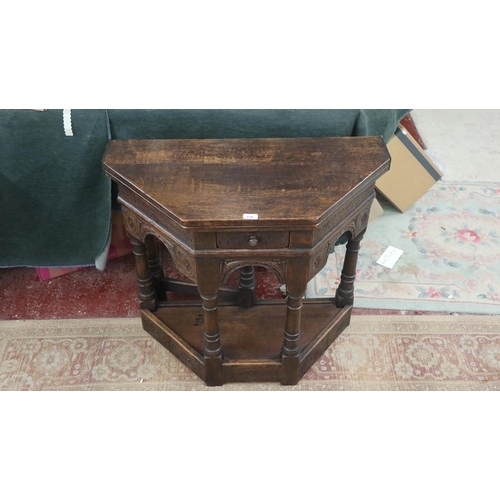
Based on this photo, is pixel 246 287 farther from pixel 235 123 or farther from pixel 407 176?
pixel 407 176

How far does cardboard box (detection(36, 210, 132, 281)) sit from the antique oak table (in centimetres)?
35

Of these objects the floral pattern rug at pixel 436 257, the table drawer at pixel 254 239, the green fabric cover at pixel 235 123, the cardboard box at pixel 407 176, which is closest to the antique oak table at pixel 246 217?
the table drawer at pixel 254 239

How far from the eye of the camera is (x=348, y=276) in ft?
6.31

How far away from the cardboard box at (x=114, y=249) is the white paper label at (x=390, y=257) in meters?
1.03

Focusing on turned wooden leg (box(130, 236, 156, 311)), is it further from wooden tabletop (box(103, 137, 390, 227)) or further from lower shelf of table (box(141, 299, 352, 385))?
wooden tabletop (box(103, 137, 390, 227))

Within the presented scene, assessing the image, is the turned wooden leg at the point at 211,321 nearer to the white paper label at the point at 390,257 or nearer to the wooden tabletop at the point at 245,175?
the wooden tabletop at the point at 245,175

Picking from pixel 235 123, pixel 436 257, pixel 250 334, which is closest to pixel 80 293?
pixel 250 334

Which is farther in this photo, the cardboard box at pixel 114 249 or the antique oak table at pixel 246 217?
the cardboard box at pixel 114 249

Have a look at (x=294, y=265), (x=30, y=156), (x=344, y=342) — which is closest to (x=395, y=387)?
(x=344, y=342)

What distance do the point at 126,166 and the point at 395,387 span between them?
3.62 feet

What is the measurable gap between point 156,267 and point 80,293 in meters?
0.38

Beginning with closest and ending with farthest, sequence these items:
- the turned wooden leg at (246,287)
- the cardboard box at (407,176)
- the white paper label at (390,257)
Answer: the turned wooden leg at (246,287) → the white paper label at (390,257) → the cardboard box at (407,176)

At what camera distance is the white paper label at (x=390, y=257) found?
2287mm

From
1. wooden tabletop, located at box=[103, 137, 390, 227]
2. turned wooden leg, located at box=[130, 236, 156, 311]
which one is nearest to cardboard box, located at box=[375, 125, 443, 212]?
wooden tabletop, located at box=[103, 137, 390, 227]
